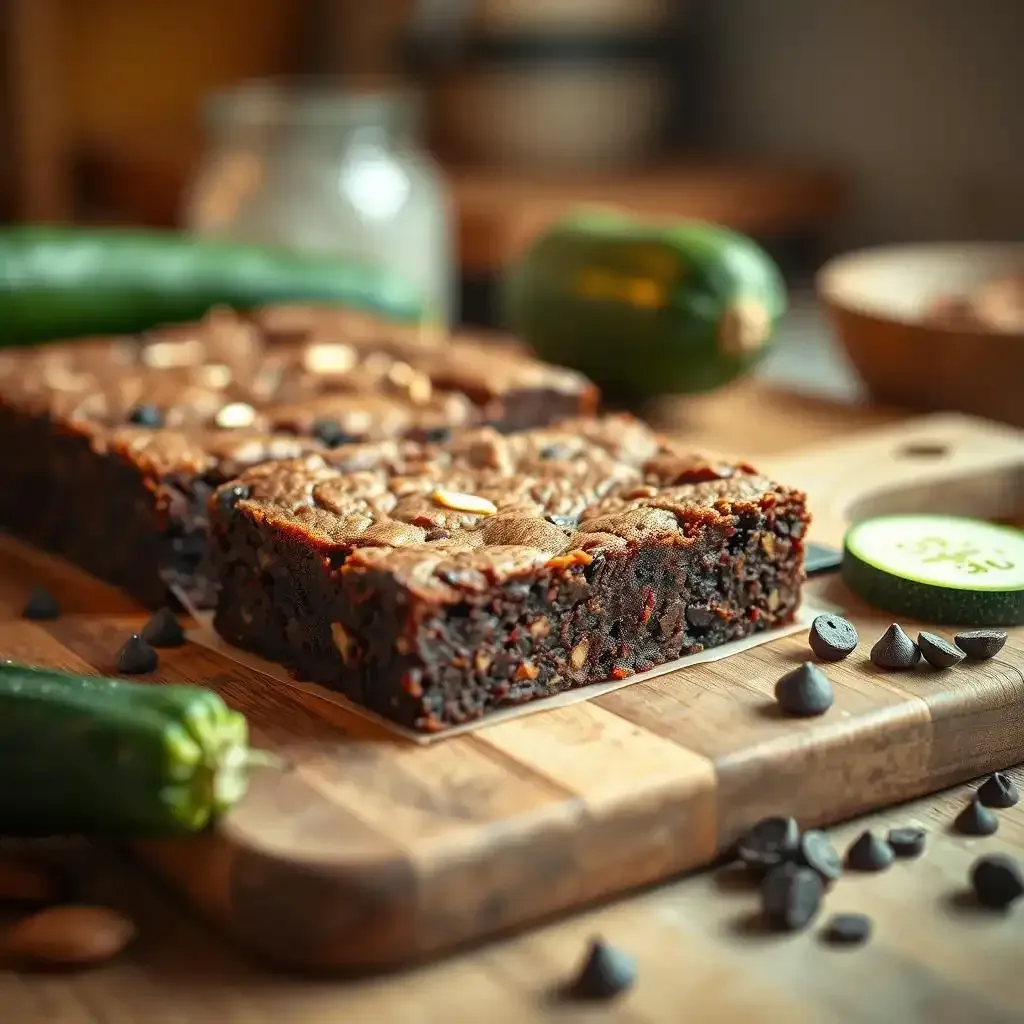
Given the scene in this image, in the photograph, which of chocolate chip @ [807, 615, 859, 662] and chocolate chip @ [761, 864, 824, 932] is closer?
chocolate chip @ [761, 864, 824, 932]

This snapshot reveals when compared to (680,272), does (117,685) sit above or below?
below

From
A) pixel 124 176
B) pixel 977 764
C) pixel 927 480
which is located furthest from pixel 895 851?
pixel 124 176

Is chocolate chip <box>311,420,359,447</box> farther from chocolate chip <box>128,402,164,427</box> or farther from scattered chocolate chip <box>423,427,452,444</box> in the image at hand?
chocolate chip <box>128,402,164,427</box>

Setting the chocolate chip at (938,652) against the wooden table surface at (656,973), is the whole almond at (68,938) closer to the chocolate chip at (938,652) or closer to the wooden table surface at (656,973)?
the wooden table surface at (656,973)

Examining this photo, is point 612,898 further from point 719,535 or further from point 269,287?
point 269,287

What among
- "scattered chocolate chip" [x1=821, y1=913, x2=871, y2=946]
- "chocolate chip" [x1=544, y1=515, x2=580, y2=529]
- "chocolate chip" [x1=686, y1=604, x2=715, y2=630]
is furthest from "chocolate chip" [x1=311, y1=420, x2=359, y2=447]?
"scattered chocolate chip" [x1=821, y1=913, x2=871, y2=946]

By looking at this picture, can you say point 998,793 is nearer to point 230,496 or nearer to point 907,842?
point 907,842

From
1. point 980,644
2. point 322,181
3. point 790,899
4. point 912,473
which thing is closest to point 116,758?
point 790,899
